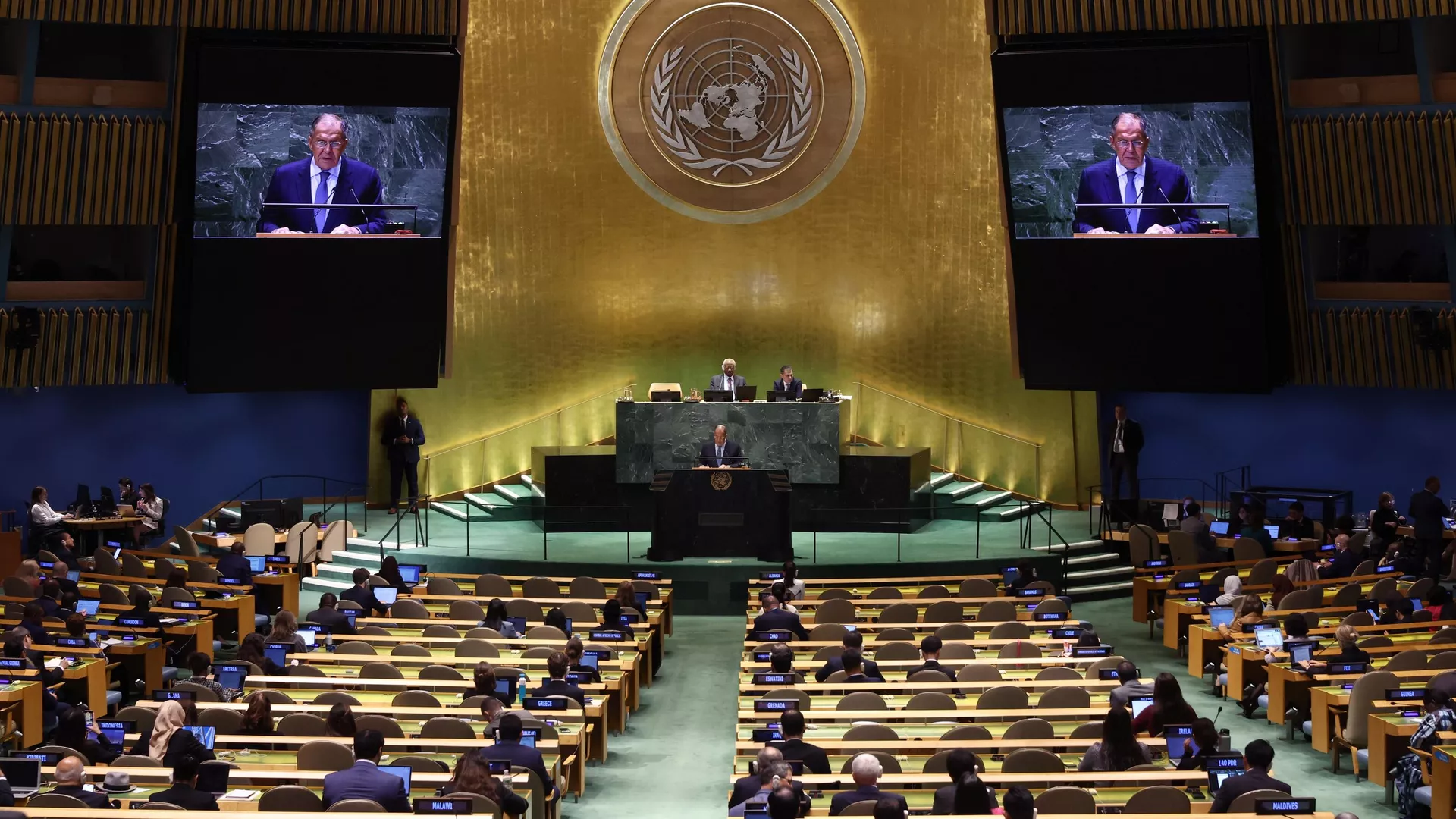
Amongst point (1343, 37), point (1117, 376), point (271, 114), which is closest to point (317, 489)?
point (271, 114)

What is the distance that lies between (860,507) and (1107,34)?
6.77m

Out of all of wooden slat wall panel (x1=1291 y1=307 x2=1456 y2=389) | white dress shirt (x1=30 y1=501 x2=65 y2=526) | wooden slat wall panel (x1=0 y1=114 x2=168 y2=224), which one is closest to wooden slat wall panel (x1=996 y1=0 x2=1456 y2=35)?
wooden slat wall panel (x1=0 y1=114 x2=168 y2=224)

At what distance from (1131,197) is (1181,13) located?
218 cm

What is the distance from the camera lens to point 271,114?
18.8 m

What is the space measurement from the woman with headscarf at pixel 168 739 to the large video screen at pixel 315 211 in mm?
8979

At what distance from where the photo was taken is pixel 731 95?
23.1m

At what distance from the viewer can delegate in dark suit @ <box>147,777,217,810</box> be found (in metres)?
8.23

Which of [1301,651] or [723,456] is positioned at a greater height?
[723,456]

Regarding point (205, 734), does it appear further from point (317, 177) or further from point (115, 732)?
point (317, 177)

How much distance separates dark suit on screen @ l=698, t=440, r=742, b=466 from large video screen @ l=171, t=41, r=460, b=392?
3542mm

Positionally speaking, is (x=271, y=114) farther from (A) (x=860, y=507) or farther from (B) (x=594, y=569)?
(A) (x=860, y=507)

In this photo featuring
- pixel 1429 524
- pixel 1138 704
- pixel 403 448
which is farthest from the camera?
pixel 403 448

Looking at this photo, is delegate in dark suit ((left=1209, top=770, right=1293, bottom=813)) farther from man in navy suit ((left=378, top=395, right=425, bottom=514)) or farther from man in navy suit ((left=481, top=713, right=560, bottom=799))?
man in navy suit ((left=378, top=395, right=425, bottom=514))

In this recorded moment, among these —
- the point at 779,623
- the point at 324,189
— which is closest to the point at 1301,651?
the point at 779,623
